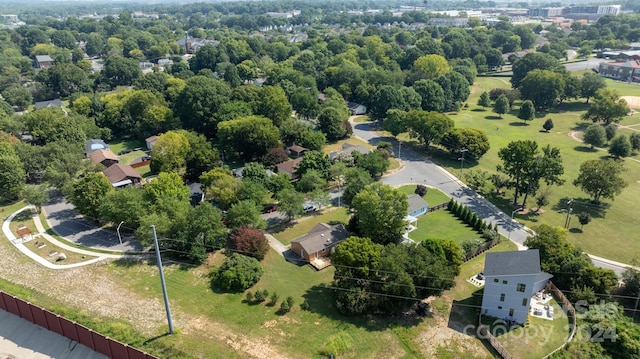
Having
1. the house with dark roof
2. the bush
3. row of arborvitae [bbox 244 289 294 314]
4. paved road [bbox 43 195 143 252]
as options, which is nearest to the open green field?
the house with dark roof

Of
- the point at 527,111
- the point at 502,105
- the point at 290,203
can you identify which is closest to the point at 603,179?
the point at 290,203

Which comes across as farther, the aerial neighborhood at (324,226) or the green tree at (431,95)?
the green tree at (431,95)

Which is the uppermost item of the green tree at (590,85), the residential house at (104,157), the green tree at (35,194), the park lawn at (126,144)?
the green tree at (590,85)

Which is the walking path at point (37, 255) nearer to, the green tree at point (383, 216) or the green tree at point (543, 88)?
the green tree at point (383, 216)

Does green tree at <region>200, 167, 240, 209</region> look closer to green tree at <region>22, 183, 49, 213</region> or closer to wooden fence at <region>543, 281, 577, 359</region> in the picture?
green tree at <region>22, 183, 49, 213</region>

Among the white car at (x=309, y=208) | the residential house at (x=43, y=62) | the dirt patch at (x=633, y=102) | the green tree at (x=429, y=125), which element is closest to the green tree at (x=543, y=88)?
the dirt patch at (x=633, y=102)
